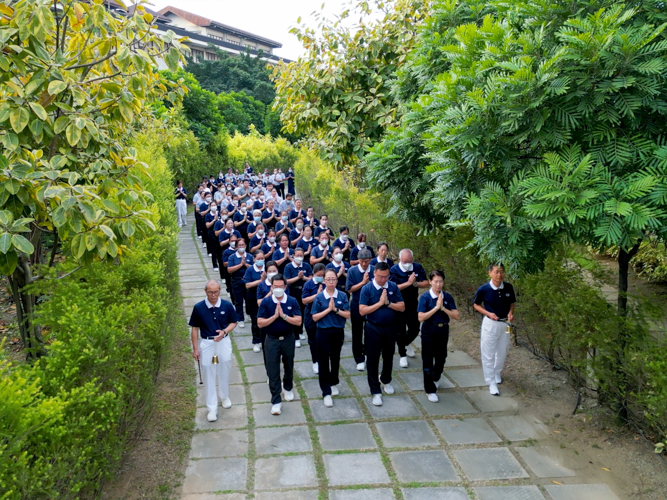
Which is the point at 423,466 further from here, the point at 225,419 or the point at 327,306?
the point at 225,419

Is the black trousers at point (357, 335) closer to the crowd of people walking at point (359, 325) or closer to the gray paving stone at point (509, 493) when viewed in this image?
the crowd of people walking at point (359, 325)

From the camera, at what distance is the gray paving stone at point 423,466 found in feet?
16.2

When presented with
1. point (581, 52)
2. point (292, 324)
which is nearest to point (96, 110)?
point (292, 324)

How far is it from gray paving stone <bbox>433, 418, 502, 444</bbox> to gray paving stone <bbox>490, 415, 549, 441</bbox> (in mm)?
143

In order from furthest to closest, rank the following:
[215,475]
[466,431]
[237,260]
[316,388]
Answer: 1. [237,260]
2. [316,388]
3. [466,431]
4. [215,475]

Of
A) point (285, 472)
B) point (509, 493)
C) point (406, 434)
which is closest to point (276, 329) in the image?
point (285, 472)

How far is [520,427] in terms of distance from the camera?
583 cm

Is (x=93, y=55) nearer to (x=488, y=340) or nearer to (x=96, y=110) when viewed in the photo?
(x=96, y=110)

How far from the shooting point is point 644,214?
11.4 ft

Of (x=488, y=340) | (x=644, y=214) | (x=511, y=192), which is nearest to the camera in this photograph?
(x=644, y=214)

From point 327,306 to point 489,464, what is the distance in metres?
2.50

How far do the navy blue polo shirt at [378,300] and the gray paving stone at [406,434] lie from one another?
118 centimetres

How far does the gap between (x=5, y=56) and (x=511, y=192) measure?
4.13 meters

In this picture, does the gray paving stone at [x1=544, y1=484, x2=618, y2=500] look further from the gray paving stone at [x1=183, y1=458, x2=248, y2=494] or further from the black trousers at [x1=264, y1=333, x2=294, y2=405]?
the black trousers at [x1=264, y1=333, x2=294, y2=405]
